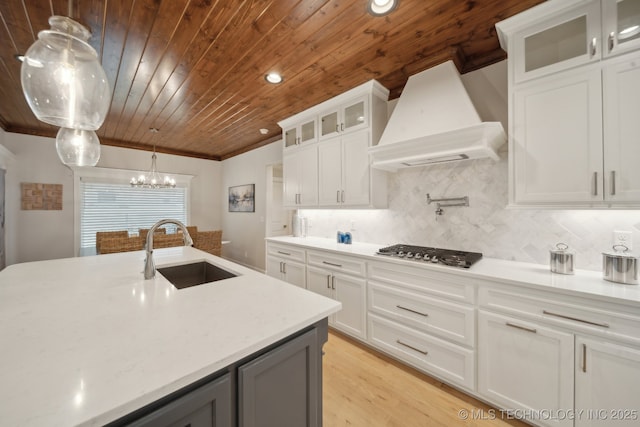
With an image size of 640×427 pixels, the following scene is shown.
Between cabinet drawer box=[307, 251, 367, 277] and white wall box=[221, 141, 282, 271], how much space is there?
7.19 feet

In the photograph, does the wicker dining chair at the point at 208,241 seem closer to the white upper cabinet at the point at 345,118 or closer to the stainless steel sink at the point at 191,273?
the stainless steel sink at the point at 191,273

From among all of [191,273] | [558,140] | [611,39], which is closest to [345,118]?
[558,140]

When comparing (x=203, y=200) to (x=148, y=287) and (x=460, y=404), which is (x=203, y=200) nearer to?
(x=148, y=287)

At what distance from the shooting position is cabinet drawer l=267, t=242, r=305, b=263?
3037 millimetres

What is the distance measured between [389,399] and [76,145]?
9.55 ft

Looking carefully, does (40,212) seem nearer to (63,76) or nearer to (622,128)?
(63,76)

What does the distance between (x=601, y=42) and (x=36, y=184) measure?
7.05 metres

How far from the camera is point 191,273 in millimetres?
2088

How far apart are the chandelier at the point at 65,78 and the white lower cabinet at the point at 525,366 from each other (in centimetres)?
261

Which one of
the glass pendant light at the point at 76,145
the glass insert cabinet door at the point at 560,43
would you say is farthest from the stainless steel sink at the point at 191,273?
the glass insert cabinet door at the point at 560,43

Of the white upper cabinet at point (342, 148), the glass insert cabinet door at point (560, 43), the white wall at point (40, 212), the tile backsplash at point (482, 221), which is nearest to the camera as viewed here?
the glass insert cabinet door at point (560, 43)

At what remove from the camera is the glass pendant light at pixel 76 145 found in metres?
1.67

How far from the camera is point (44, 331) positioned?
887 mm

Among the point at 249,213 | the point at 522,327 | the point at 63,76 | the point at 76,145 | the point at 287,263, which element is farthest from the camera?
the point at 249,213
